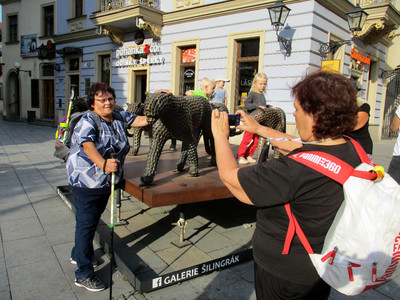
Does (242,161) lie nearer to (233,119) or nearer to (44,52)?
(233,119)

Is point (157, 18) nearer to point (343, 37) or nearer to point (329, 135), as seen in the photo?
point (343, 37)

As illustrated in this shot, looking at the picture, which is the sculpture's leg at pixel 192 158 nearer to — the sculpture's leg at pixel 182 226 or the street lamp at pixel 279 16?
the sculpture's leg at pixel 182 226

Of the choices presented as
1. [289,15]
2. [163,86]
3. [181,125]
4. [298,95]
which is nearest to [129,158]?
[181,125]

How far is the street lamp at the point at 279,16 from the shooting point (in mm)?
7895

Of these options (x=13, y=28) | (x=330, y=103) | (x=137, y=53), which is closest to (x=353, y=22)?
(x=137, y=53)

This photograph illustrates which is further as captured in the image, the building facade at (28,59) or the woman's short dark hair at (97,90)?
the building facade at (28,59)

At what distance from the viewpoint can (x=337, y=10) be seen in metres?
9.11

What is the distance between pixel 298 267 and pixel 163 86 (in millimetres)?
11179

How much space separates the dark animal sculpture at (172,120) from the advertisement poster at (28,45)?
18.6 metres

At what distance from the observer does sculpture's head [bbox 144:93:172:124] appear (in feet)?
8.61

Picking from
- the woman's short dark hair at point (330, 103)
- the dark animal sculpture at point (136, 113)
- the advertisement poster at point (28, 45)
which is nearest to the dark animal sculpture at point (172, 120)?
the dark animal sculpture at point (136, 113)

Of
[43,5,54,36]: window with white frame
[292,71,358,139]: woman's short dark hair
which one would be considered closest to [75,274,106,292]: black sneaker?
[292,71,358,139]: woman's short dark hair

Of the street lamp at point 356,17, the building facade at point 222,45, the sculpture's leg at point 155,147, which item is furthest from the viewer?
the building facade at point 222,45

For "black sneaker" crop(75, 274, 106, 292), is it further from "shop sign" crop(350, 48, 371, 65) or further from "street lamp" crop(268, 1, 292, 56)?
"shop sign" crop(350, 48, 371, 65)
